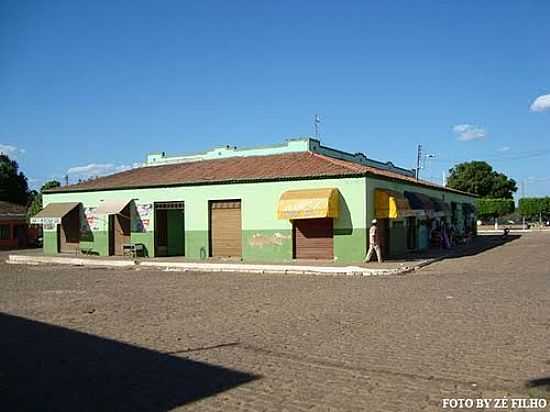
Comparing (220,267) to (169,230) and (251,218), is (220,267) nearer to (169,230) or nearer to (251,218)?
(251,218)

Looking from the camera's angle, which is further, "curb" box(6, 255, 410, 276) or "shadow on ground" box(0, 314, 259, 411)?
"curb" box(6, 255, 410, 276)

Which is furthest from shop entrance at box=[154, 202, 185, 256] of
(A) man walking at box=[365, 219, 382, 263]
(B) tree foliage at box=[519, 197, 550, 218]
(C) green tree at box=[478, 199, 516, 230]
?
(B) tree foliage at box=[519, 197, 550, 218]

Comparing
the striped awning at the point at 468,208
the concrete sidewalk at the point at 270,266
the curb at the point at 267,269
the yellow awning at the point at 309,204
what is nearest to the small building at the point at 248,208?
the yellow awning at the point at 309,204

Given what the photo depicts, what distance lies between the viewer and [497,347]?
8.35 m

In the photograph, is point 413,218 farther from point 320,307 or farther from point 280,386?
point 280,386

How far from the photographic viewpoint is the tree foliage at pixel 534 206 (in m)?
82.3

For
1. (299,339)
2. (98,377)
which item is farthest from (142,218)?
(98,377)

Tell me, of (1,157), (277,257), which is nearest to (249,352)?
(277,257)

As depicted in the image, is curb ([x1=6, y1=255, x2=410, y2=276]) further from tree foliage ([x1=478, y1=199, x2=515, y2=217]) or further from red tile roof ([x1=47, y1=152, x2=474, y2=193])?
tree foliage ([x1=478, y1=199, x2=515, y2=217])

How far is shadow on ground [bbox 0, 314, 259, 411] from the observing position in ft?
20.4

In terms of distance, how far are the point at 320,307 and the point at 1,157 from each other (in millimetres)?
59202

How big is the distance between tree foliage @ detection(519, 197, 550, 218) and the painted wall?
6643 centimetres

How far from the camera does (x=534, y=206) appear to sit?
82.8 meters

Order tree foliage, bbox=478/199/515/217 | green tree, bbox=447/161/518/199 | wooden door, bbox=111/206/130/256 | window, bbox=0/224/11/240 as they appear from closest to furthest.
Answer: wooden door, bbox=111/206/130/256 < window, bbox=0/224/11/240 < tree foliage, bbox=478/199/515/217 < green tree, bbox=447/161/518/199
